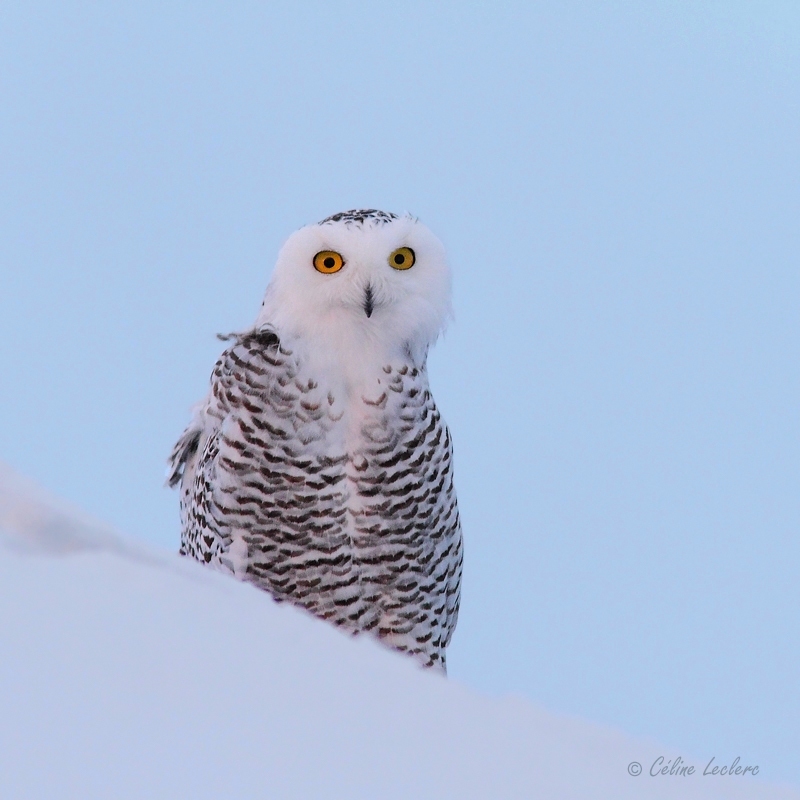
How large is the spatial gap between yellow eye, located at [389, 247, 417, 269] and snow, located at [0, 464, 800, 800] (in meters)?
1.50

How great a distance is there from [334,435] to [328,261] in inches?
14.7

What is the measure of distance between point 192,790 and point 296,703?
10 centimetres

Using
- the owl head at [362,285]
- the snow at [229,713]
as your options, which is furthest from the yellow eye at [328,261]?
the snow at [229,713]

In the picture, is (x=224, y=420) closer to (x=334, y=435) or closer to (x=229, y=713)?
(x=334, y=435)

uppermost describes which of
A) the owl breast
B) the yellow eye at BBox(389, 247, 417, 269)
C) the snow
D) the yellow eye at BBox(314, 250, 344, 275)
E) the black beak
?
the yellow eye at BBox(389, 247, 417, 269)

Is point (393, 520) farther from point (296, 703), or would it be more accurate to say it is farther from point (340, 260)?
point (296, 703)

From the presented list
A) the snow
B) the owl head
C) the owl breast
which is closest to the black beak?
the owl head

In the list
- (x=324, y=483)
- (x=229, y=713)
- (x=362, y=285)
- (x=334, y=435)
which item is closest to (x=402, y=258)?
(x=362, y=285)

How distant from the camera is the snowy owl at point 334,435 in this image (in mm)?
2312

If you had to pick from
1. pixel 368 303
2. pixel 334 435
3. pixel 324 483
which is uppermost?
pixel 368 303

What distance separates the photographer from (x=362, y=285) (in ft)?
7.39

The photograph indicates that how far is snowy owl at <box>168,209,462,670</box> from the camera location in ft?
7.59

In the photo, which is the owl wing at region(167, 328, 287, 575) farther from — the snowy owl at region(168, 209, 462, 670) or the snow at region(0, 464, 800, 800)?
the snow at region(0, 464, 800, 800)

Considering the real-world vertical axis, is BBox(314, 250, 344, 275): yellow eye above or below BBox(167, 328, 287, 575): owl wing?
above
